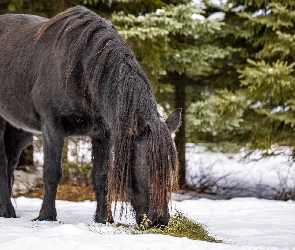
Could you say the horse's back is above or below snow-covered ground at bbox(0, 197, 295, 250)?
above

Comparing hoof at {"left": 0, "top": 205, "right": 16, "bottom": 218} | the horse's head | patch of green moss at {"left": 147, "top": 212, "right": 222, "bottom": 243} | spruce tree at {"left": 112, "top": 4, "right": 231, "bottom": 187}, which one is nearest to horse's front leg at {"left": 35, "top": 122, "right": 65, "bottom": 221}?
hoof at {"left": 0, "top": 205, "right": 16, "bottom": 218}

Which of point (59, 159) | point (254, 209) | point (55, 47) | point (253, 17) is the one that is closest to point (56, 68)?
point (55, 47)

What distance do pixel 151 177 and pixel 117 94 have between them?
2.88 ft

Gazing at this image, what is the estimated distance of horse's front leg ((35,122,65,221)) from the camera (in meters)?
5.18

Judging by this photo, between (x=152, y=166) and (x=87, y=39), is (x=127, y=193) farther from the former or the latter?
(x=87, y=39)

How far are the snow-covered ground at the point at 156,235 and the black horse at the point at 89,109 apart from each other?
0.30 m

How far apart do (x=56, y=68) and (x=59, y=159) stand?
89cm

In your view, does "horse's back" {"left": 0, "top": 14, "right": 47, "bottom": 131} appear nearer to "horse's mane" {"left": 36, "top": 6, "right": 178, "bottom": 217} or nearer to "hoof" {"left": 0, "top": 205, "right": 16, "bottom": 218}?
"horse's mane" {"left": 36, "top": 6, "right": 178, "bottom": 217}

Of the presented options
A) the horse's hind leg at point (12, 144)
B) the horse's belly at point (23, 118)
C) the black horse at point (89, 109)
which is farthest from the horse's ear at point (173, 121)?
the horse's hind leg at point (12, 144)

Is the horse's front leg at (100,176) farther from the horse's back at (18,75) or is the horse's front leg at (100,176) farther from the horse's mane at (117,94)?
the horse's back at (18,75)

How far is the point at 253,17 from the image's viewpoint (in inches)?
381

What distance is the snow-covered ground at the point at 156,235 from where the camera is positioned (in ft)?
12.3

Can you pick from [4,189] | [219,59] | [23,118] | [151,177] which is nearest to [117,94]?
[151,177]

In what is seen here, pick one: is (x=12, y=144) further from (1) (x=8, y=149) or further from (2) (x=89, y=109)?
(2) (x=89, y=109)
